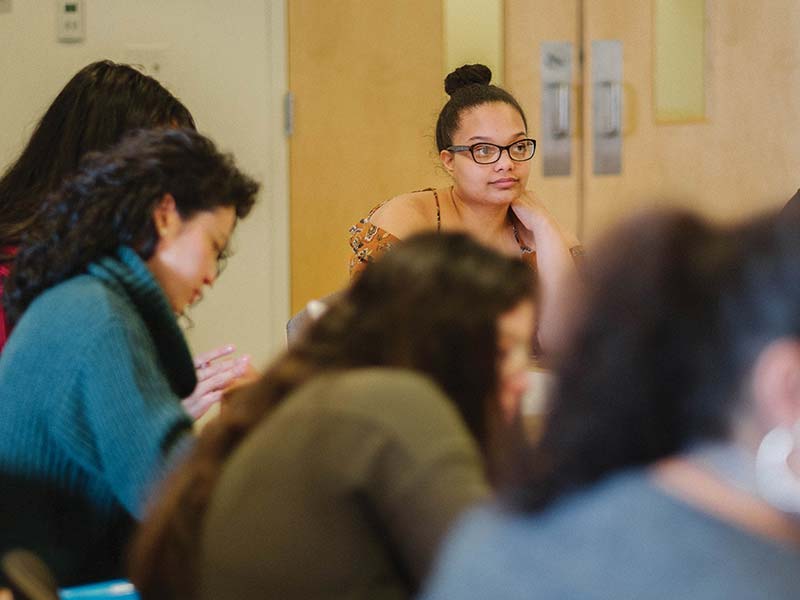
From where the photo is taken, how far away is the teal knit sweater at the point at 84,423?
4.93 ft

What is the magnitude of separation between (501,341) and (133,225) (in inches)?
31.0

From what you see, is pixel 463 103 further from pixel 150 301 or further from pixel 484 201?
pixel 150 301

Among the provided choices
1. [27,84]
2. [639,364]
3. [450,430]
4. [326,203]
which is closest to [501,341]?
[450,430]

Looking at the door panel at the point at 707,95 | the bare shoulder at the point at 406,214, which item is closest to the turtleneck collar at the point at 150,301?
the bare shoulder at the point at 406,214

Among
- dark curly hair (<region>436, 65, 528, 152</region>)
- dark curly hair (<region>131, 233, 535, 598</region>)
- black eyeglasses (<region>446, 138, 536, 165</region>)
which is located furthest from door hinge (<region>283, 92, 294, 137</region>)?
dark curly hair (<region>131, 233, 535, 598</region>)

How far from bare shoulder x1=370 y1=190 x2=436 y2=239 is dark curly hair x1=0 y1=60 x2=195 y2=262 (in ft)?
2.08

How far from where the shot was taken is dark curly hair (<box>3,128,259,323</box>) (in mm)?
1688

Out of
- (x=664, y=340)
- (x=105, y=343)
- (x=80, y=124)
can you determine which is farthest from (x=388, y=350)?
(x=80, y=124)

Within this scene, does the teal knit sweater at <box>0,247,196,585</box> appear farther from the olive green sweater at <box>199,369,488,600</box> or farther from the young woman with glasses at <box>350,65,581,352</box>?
the young woman with glasses at <box>350,65,581,352</box>

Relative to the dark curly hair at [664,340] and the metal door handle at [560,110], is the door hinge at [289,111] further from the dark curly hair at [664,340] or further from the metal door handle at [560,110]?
the dark curly hair at [664,340]

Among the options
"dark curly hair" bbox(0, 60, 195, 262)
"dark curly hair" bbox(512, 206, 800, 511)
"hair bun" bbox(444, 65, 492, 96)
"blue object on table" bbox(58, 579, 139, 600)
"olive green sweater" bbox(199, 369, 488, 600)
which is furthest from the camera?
"hair bun" bbox(444, 65, 492, 96)

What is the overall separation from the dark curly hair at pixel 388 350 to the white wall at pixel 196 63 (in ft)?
8.68

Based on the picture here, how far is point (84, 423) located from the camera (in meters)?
1.54

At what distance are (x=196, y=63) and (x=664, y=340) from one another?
10.5 feet
